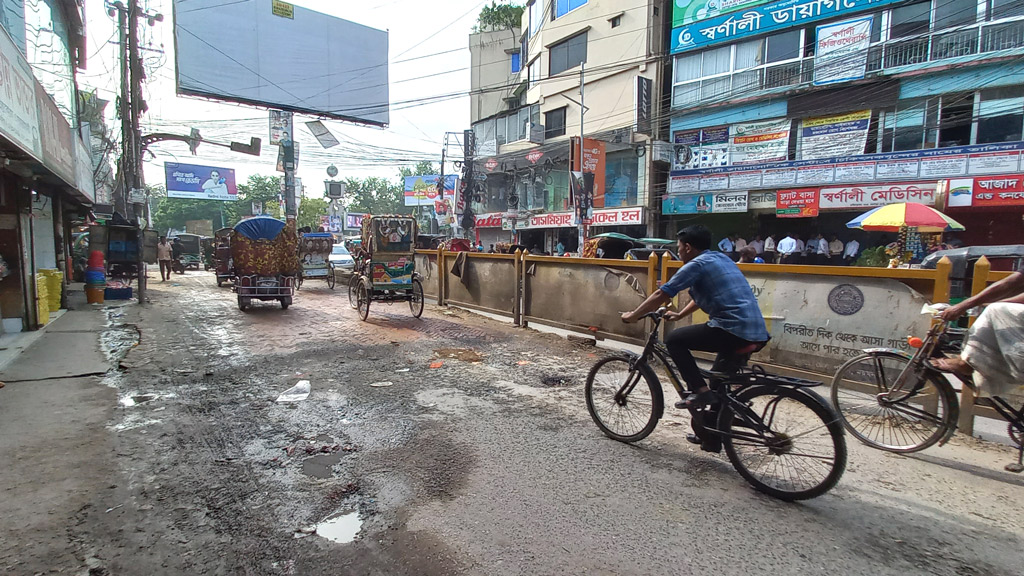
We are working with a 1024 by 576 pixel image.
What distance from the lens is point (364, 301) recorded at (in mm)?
10859

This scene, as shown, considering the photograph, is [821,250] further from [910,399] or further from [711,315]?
[711,315]

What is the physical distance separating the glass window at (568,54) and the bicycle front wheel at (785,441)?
2431cm

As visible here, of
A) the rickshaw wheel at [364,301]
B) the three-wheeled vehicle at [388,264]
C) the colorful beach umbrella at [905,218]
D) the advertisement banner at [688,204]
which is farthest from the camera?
the advertisement banner at [688,204]

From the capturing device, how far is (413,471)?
3.63m

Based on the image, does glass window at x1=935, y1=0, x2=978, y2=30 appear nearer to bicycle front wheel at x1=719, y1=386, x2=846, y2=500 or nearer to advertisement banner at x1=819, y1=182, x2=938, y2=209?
advertisement banner at x1=819, y1=182, x2=938, y2=209

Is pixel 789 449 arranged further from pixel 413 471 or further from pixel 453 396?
pixel 453 396

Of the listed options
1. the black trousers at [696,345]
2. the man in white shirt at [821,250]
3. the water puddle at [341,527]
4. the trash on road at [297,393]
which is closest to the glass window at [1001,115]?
the man in white shirt at [821,250]

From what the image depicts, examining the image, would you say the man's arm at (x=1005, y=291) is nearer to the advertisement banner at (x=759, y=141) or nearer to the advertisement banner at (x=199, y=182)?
the advertisement banner at (x=759, y=141)

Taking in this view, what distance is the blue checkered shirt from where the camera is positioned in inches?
135

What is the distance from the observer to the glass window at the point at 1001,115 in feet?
44.8

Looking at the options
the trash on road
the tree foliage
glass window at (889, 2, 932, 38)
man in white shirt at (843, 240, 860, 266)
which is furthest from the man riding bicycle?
the tree foliage

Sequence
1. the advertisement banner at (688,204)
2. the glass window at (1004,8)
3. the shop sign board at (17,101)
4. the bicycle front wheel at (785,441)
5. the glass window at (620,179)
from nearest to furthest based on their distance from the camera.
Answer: the bicycle front wheel at (785,441) < the shop sign board at (17,101) < the glass window at (1004,8) < the advertisement banner at (688,204) < the glass window at (620,179)

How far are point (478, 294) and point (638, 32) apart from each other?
55.8 ft

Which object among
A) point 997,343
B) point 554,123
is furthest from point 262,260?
point 554,123
